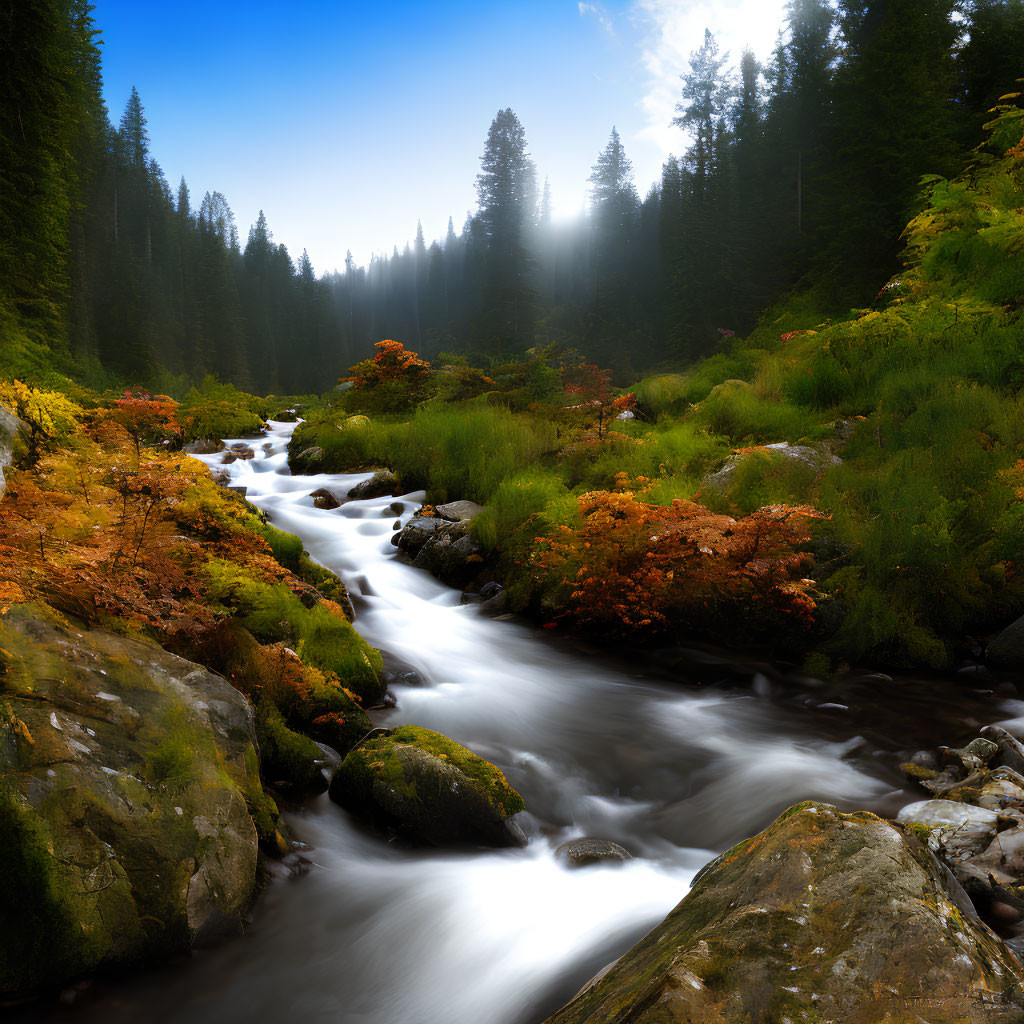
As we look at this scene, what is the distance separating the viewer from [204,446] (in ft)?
60.1

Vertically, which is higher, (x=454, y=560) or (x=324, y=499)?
(x=324, y=499)

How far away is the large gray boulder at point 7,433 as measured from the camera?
4777 millimetres

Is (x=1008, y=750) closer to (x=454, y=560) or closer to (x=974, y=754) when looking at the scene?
(x=974, y=754)

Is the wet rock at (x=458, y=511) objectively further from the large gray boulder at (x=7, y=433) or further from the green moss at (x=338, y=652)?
the large gray boulder at (x=7, y=433)

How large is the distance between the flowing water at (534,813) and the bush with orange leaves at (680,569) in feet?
1.70

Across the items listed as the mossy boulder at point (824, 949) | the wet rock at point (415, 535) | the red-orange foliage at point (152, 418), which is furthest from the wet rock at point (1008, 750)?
the red-orange foliage at point (152, 418)

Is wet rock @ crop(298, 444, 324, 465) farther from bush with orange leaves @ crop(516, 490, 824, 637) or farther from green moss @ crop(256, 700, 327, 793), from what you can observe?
green moss @ crop(256, 700, 327, 793)

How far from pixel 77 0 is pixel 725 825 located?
35.9m

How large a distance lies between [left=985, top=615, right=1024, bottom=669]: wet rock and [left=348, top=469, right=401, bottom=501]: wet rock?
9586 mm

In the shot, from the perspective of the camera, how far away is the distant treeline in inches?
661

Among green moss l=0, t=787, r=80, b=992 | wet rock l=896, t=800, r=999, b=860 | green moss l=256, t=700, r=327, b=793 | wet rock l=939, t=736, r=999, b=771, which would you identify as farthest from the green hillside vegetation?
green moss l=0, t=787, r=80, b=992

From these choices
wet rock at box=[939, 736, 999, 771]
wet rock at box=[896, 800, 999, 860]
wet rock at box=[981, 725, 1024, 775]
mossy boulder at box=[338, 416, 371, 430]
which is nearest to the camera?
wet rock at box=[896, 800, 999, 860]

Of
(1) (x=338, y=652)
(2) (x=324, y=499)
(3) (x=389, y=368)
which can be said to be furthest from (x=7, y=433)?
(3) (x=389, y=368)

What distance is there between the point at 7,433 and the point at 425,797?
Answer: 4589mm
